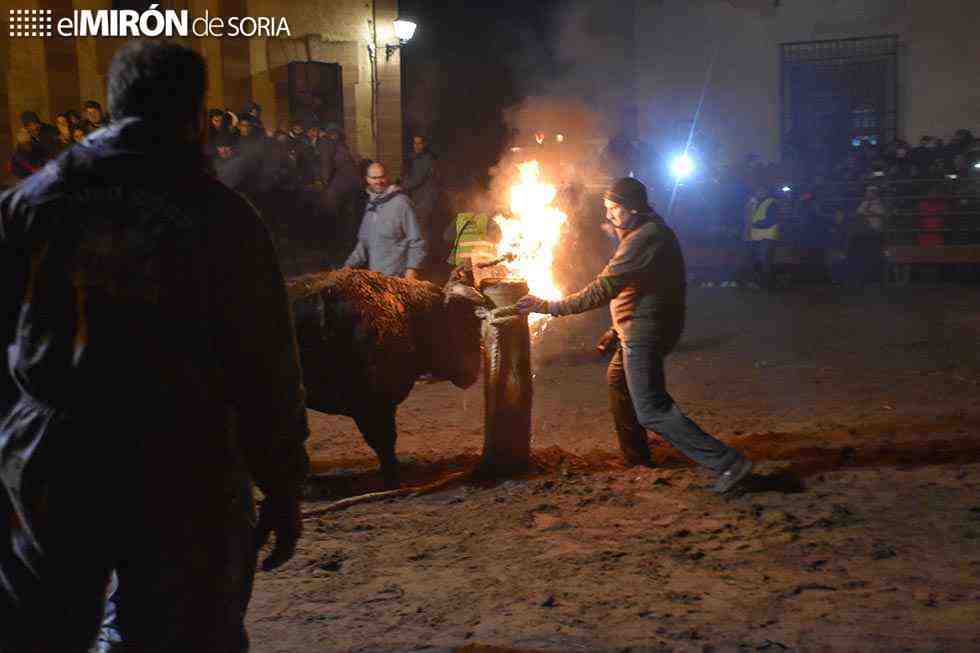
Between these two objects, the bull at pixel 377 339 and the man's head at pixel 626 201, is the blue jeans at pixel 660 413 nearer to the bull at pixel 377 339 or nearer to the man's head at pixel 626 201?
the man's head at pixel 626 201

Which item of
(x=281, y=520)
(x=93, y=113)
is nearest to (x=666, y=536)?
(x=281, y=520)

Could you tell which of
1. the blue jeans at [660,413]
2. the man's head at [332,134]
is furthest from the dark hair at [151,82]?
the man's head at [332,134]

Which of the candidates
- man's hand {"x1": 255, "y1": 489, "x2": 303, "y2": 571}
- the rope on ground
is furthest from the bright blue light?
man's hand {"x1": 255, "y1": 489, "x2": 303, "y2": 571}

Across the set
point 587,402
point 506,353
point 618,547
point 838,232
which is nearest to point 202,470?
point 618,547

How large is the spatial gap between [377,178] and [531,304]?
366 cm

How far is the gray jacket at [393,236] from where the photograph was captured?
969 cm

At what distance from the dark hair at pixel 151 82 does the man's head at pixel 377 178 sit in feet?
24.0

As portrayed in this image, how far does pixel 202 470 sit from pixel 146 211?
2.04 feet

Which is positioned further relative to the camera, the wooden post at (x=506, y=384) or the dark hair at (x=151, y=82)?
the wooden post at (x=506, y=384)

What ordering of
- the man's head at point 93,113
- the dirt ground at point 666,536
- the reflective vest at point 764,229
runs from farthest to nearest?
the reflective vest at point 764,229 < the man's head at point 93,113 < the dirt ground at point 666,536

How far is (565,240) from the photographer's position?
1377 cm

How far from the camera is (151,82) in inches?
98.0

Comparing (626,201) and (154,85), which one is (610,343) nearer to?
(626,201)

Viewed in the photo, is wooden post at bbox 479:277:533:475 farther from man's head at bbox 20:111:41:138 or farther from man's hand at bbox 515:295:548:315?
man's head at bbox 20:111:41:138
